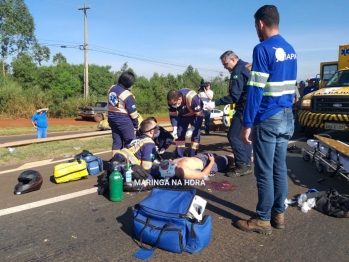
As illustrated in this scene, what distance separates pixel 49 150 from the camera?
783cm

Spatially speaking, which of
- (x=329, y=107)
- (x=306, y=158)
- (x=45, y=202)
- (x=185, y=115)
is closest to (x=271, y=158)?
(x=45, y=202)

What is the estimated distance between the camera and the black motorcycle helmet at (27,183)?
15.1 ft

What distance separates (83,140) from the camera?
9.88 meters

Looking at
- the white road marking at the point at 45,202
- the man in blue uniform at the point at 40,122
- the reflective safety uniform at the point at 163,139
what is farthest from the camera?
the man in blue uniform at the point at 40,122

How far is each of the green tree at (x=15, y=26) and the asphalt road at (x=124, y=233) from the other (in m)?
44.5

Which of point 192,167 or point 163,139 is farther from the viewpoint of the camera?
point 163,139

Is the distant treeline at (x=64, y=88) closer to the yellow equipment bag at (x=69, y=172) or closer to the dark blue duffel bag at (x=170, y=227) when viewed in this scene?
the yellow equipment bag at (x=69, y=172)

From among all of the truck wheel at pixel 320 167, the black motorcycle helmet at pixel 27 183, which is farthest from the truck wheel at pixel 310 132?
the black motorcycle helmet at pixel 27 183

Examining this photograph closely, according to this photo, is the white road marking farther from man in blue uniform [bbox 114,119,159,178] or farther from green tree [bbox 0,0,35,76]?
green tree [bbox 0,0,35,76]

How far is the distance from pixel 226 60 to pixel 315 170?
2.65 meters

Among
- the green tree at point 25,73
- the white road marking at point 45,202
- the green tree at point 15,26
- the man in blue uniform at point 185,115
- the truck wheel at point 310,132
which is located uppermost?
the green tree at point 15,26

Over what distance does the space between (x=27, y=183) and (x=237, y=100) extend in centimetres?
357

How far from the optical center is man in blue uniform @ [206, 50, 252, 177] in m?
5.22

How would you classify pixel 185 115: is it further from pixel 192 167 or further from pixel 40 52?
pixel 40 52
